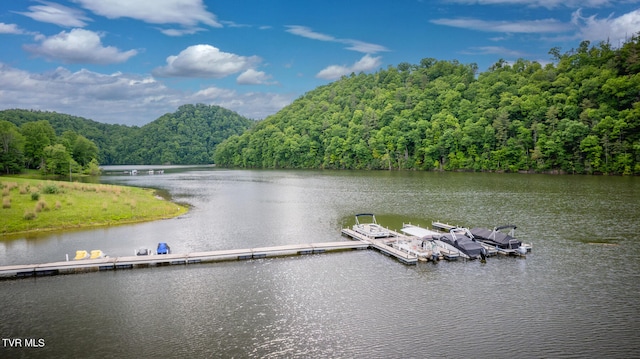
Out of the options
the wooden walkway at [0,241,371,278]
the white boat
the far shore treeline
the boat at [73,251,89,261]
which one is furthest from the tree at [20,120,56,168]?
the white boat

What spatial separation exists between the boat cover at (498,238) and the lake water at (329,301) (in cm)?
142

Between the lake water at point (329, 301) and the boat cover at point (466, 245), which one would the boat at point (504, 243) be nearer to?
the lake water at point (329, 301)

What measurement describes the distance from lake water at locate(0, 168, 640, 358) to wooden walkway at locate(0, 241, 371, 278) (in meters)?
1.06

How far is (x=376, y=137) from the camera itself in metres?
168

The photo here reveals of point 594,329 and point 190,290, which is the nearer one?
point 594,329

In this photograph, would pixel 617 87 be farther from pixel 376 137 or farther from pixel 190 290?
pixel 190 290

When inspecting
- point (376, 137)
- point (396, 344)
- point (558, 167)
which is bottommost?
point (396, 344)

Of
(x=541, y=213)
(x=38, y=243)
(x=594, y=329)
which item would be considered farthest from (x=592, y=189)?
(x=38, y=243)

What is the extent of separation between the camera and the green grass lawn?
43.4 m

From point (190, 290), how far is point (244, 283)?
11.7 feet

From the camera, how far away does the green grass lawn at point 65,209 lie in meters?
43.4

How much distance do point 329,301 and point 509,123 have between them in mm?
126406

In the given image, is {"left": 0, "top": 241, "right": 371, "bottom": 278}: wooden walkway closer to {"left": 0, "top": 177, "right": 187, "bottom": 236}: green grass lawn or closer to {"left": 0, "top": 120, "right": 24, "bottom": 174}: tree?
{"left": 0, "top": 177, "right": 187, "bottom": 236}: green grass lawn

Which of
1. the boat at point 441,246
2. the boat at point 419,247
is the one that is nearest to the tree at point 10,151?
the boat at point 419,247
